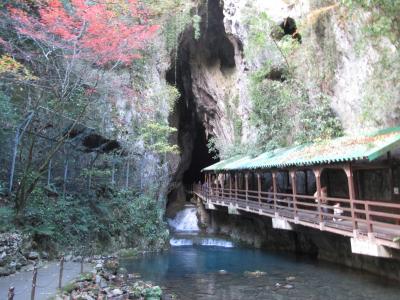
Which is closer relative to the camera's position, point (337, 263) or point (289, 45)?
point (337, 263)

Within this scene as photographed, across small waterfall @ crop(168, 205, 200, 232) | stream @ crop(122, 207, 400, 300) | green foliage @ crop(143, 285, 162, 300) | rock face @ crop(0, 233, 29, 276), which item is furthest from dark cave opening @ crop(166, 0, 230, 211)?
green foliage @ crop(143, 285, 162, 300)

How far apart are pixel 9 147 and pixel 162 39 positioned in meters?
17.5

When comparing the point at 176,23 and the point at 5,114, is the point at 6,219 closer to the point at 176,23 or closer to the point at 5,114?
the point at 5,114

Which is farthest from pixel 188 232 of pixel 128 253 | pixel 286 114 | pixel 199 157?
pixel 199 157

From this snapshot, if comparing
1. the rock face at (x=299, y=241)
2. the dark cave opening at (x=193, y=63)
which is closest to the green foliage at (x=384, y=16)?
the rock face at (x=299, y=241)

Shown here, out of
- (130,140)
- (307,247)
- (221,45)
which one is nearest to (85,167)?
(130,140)

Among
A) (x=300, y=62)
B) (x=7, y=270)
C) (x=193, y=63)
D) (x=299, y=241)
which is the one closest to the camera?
(x=7, y=270)

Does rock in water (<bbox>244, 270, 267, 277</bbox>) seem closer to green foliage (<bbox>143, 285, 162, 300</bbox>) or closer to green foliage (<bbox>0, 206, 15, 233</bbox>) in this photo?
green foliage (<bbox>143, 285, 162, 300</bbox>)

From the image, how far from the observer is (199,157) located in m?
47.2

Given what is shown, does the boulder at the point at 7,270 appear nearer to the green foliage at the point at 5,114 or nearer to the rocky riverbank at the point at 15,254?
the rocky riverbank at the point at 15,254

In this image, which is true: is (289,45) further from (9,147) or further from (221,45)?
(9,147)

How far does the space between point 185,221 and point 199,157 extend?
56.9 ft

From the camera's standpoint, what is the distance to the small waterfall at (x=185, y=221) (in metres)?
29.9

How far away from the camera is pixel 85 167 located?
1997 centimetres
